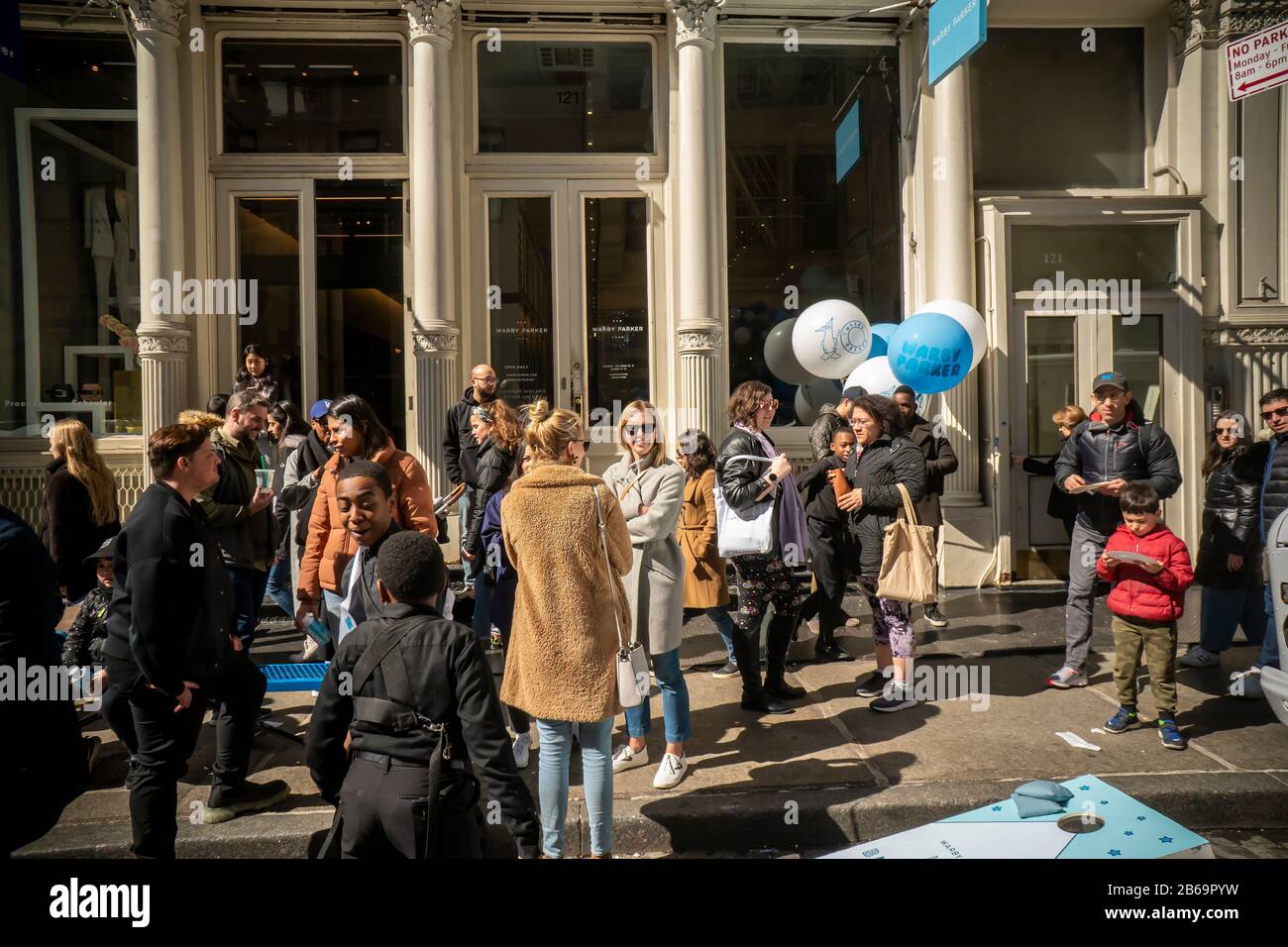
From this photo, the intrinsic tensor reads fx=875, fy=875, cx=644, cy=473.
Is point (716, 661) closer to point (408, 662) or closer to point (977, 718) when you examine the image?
point (977, 718)

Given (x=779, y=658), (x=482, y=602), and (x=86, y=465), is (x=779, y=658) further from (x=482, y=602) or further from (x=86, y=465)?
(x=86, y=465)

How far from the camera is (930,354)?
7184 mm

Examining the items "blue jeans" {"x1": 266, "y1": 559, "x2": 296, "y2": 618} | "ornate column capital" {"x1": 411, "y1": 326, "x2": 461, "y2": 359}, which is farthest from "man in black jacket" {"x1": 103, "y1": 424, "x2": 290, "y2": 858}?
"ornate column capital" {"x1": 411, "y1": 326, "x2": 461, "y2": 359}

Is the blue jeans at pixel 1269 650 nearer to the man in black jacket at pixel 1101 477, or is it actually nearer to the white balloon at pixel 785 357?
the man in black jacket at pixel 1101 477

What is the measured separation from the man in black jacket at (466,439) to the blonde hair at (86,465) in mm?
2535

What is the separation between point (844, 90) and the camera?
9.64 meters

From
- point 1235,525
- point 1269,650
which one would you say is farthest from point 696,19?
point 1269,650

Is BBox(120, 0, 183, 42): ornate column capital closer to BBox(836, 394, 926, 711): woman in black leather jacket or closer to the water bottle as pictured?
the water bottle

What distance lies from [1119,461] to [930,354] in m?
1.76

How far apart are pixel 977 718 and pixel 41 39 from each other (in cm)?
1079

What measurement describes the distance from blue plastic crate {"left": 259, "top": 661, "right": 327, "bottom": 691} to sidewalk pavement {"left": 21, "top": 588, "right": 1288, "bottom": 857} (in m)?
0.17

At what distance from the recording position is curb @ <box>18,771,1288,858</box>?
4.09m

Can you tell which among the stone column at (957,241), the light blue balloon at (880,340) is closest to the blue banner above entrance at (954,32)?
the stone column at (957,241)
